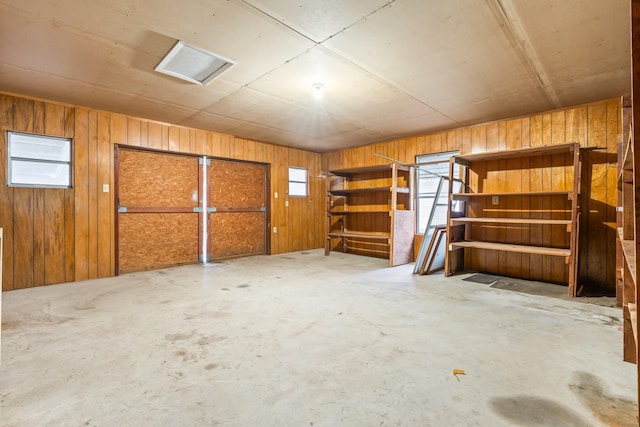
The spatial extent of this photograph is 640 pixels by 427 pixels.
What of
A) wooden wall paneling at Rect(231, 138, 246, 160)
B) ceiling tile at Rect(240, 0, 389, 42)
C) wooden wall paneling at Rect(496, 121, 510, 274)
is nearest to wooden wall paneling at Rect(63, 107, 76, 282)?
wooden wall paneling at Rect(231, 138, 246, 160)

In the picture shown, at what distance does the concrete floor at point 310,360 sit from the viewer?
1405mm

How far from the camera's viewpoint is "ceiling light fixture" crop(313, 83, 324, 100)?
3.27 m

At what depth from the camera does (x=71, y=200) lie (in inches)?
153

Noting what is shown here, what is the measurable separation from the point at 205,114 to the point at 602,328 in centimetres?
488

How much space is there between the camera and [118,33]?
231 centimetres

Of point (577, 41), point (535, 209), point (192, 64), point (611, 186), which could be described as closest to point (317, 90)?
point (192, 64)

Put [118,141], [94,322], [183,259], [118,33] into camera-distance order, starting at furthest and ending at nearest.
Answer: [183,259], [118,141], [94,322], [118,33]

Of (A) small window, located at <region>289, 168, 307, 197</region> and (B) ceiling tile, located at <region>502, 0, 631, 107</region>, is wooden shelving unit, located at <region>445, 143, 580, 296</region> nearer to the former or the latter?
(B) ceiling tile, located at <region>502, 0, 631, 107</region>

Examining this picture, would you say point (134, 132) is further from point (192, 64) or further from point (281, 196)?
point (281, 196)

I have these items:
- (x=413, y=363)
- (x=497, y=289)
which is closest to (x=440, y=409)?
(x=413, y=363)

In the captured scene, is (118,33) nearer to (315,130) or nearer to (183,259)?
(315,130)

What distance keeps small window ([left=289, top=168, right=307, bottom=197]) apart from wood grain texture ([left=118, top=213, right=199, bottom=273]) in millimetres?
2174

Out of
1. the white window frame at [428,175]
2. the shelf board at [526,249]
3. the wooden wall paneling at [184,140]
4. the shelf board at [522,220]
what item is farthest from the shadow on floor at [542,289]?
the wooden wall paneling at [184,140]

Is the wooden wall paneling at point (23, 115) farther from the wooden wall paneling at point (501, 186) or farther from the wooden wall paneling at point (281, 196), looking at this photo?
the wooden wall paneling at point (501, 186)
